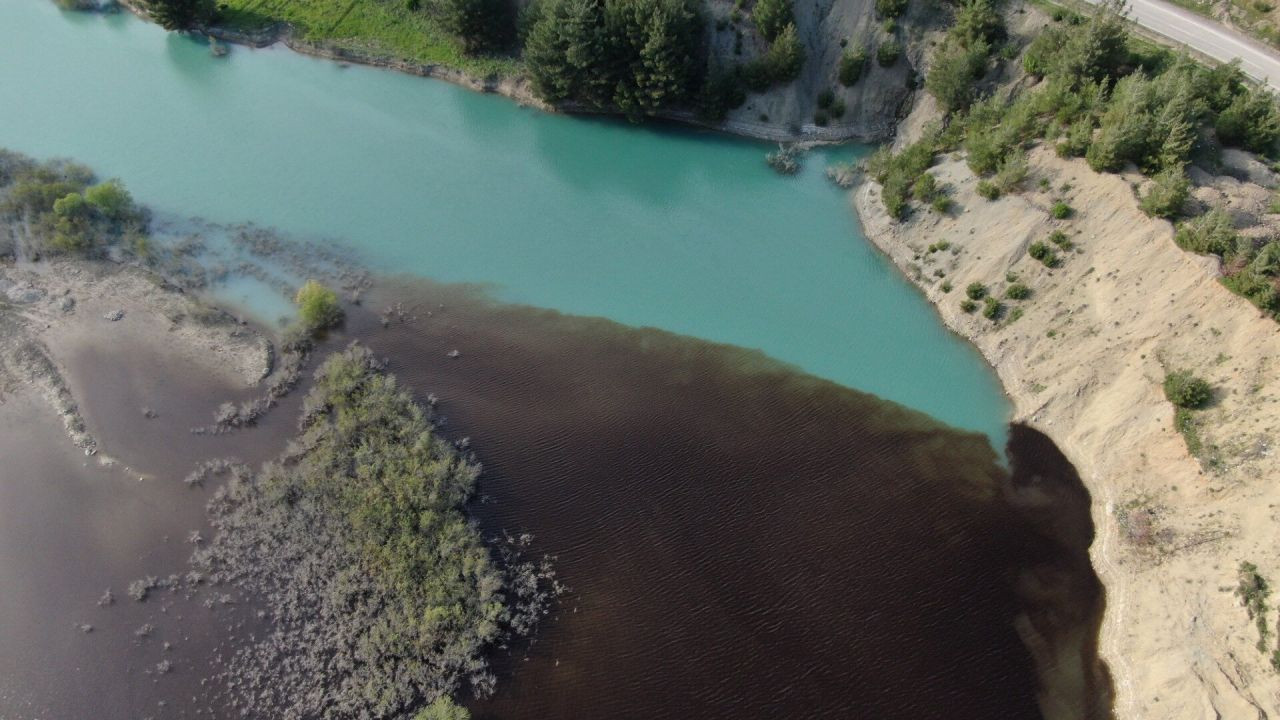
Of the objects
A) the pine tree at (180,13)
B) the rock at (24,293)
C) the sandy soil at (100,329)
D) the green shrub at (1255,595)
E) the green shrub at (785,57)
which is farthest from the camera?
the pine tree at (180,13)

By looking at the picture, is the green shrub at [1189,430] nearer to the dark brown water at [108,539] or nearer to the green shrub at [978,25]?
the green shrub at [978,25]

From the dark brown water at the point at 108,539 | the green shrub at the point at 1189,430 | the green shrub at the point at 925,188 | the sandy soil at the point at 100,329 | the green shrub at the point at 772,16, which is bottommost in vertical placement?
the dark brown water at the point at 108,539

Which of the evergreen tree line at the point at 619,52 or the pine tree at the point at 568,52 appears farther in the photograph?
the pine tree at the point at 568,52

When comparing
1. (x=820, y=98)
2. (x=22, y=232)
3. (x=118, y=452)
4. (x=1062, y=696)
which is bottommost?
(x=1062, y=696)

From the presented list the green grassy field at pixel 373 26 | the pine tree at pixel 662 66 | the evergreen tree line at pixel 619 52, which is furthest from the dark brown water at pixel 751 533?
the green grassy field at pixel 373 26

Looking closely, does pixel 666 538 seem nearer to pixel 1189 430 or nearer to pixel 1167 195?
pixel 1189 430

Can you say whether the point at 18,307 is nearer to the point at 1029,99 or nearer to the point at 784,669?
the point at 784,669

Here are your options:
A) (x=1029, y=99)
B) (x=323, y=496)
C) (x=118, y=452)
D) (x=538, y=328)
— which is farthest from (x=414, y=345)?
(x=1029, y=99)
